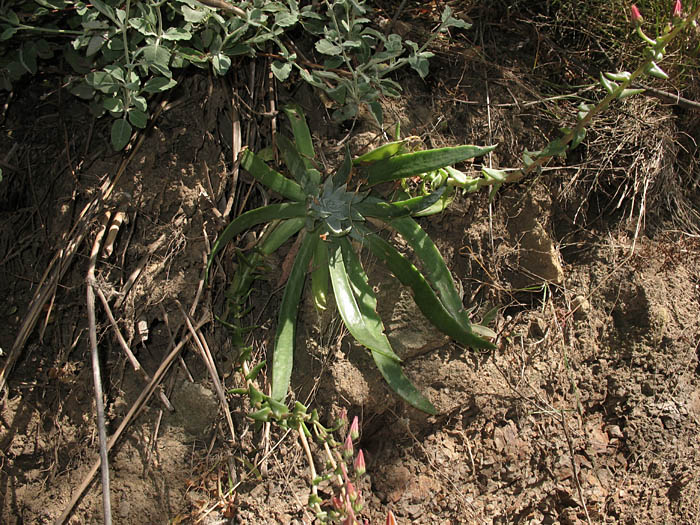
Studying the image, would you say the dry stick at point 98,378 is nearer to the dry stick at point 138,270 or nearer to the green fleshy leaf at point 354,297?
the dry stick at point 138,270

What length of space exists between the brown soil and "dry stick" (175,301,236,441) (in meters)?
0.03

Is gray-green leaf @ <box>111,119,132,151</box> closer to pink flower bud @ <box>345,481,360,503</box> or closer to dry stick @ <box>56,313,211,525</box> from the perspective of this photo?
dry stick @ <box>56,313,211,525</box>

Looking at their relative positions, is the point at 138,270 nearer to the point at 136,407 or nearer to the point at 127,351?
the point at 127,351

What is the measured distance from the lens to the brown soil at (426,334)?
1.79 metres

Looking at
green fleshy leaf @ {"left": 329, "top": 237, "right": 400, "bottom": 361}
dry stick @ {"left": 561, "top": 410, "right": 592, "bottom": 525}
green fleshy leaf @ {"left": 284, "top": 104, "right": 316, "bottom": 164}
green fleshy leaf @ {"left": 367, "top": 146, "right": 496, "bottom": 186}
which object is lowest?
dry stick @ {"left": 561, "top": 410, "right": 592, "bottom": 525}

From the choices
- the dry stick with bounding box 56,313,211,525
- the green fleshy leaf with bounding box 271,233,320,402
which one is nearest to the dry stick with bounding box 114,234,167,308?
the dry stick with bounding box 56,313,211,525

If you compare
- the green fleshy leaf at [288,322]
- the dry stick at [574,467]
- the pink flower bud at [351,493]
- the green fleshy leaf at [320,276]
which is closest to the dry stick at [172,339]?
the green fleshy leaf at [288,322]

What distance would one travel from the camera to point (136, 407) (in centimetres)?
177

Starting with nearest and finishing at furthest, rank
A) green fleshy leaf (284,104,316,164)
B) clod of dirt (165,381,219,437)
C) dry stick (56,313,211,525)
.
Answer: dry stick (56,313,211,525), clod of dirt (165,381,219,437), green fleshy leaf (284,104,316,164)

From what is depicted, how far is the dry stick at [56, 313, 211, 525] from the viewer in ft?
5.60

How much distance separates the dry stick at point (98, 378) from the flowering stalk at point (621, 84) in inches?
55.7

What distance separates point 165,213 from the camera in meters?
1.93

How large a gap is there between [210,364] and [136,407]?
26 centimetres

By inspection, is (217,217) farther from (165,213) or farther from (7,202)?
(7,202)
